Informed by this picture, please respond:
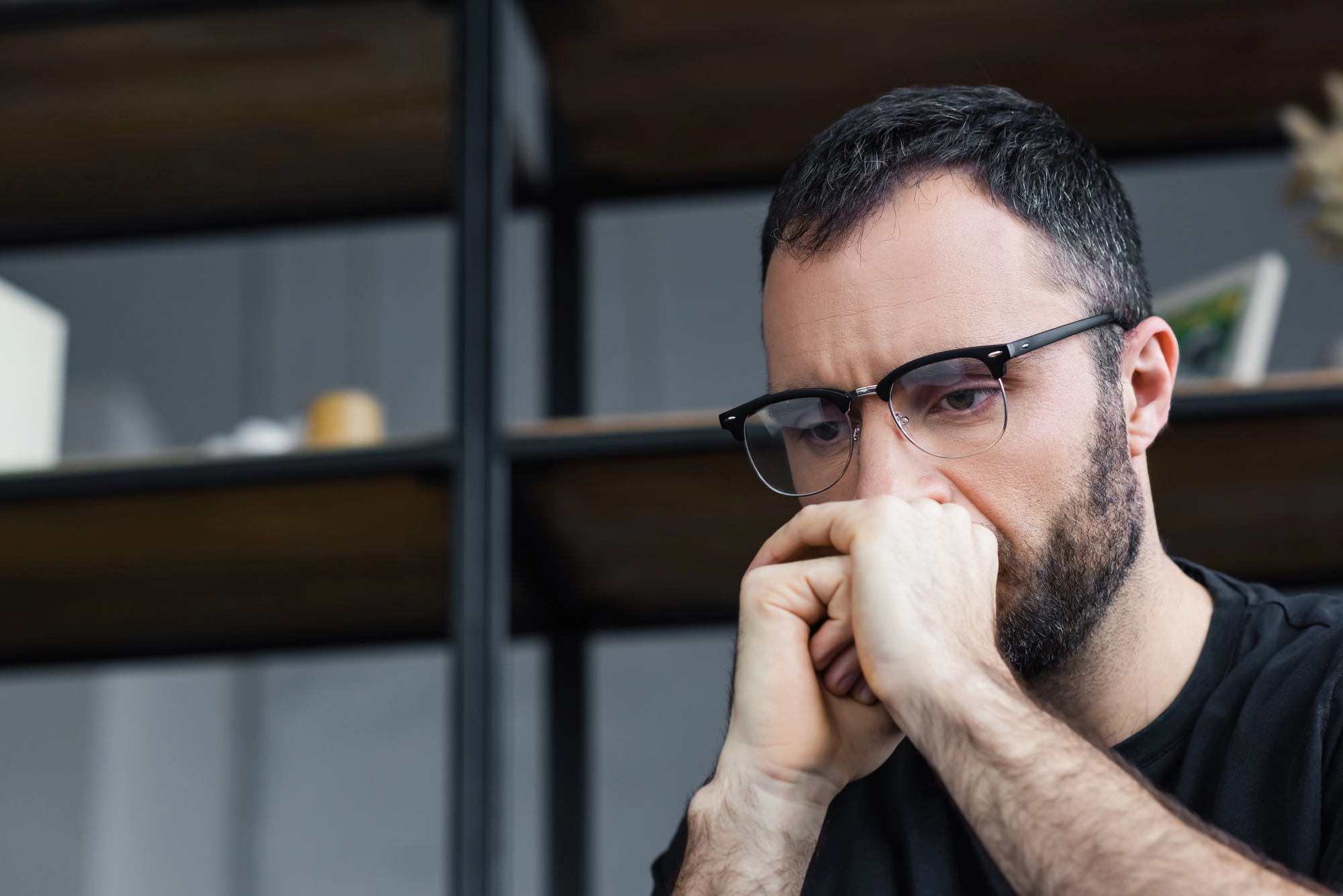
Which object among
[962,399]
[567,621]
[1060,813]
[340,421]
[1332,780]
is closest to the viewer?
[1060,813]

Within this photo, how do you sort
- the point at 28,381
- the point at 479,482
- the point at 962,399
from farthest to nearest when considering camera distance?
the point at 28,381 < the point at 479,482 < the point at 962,399

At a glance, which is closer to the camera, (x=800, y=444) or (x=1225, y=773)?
(x=1225, y=773)

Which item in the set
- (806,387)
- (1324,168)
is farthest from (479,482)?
(1324,168)

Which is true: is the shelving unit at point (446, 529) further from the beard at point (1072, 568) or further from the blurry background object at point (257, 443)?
the beard at point (1072, 568)

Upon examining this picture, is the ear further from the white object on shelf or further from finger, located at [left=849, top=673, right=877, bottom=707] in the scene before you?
the white object on shelf

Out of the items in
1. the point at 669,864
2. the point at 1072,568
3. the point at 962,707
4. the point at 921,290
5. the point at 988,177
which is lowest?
the point at 669,864

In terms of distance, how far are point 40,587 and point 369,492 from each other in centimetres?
63

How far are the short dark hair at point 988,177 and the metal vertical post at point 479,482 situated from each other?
57 cm

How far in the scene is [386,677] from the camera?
107 inches

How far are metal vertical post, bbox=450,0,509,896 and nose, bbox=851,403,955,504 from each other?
66cm

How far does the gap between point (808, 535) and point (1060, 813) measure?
1.00 feet

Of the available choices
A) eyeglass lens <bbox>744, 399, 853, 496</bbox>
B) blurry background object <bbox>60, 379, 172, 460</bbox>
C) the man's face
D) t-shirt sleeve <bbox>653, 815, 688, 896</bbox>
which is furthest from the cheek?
blurry background object <bbox>60, 379, 172, 460</bbox>

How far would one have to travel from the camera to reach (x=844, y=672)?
Result: 102 cm

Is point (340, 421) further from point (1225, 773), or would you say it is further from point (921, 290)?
point (1225, 773)
